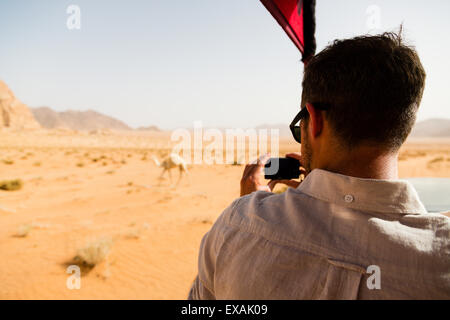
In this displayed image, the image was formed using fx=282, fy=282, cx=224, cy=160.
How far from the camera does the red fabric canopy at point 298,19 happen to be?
100 inches

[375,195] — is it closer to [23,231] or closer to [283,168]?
[283,168]

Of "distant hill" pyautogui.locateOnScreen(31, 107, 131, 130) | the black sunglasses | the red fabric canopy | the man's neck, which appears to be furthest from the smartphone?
"distant hill" pyautogui.locateOnScreen(31, 107, 131, 130)

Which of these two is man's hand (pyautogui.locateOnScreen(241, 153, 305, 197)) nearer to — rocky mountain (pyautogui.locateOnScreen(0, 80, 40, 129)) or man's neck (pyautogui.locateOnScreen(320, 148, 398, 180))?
man's neck (pyautogui.locateOnScreen(320, 148, 398, 180))

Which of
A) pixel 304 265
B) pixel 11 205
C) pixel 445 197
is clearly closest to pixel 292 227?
pixel 304 265

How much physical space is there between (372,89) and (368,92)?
2 centimetres

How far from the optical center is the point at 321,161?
112 cm

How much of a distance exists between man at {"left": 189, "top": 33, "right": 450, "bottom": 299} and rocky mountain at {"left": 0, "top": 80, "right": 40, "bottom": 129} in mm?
109820

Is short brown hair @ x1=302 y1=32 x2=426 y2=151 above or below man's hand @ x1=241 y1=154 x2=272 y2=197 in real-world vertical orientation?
above

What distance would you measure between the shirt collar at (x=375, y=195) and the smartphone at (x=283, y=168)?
0.61 m

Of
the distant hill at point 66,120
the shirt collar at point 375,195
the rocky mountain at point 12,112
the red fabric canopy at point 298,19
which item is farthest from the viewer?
the distant hill at point 66,120

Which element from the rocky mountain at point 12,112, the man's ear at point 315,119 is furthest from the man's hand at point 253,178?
the rocky mountain at point 12,112

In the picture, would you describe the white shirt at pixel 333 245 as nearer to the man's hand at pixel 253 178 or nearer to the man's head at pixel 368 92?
the man's head at pixel 368 92

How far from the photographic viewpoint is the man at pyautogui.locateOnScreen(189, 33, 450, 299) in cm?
83

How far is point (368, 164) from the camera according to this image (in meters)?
1.02
